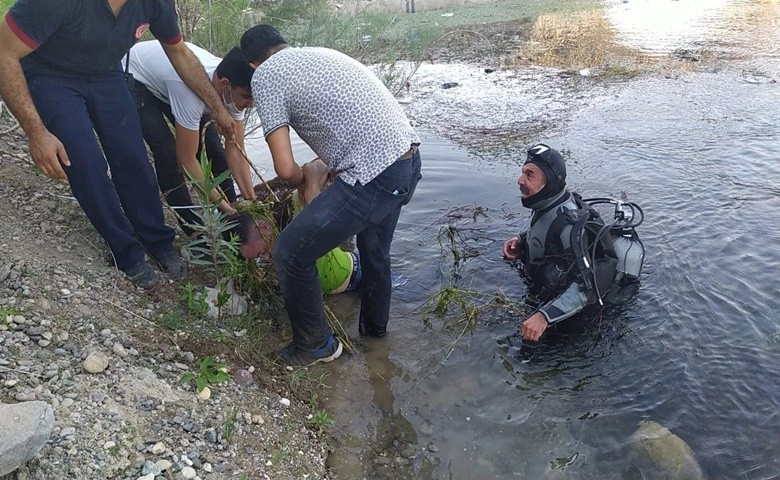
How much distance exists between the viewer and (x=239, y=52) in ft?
11.1

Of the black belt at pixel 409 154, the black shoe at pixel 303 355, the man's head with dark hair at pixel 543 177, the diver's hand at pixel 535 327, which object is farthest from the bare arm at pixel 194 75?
the diver's hand at pixel 535 327

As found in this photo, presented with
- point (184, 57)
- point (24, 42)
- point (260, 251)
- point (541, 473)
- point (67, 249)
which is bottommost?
point (541, 473)

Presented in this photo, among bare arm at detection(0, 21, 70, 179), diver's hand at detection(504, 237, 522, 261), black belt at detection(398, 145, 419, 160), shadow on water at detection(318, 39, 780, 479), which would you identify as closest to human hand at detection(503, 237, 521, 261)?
diver's hand at detection(504, 237, 522, 261)

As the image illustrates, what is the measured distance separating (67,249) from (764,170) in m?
7.05

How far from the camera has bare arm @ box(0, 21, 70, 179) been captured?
2881 millimetres

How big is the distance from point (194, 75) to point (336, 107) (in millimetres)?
1193

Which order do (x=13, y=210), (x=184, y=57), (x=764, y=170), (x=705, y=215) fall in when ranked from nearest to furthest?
(x=184, y=57) → (x=13, y=210) → (x=705, y=215) → (x=764, y=170)

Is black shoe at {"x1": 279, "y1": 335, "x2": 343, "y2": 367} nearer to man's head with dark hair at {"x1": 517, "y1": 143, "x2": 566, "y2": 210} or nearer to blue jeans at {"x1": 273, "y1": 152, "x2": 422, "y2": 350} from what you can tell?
blue jeans at {"x1": 273, "y1": 152, "x2": 422, "y2": 350}

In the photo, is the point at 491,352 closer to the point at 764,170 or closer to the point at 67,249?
the point at 67,249

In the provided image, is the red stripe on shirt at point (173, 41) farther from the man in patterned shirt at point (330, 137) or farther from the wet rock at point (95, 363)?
the wet rock at point (95, 363)

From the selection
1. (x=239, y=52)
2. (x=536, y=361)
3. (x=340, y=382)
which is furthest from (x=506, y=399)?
(x=239, y=52)

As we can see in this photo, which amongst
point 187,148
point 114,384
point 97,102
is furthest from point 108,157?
point 114,384

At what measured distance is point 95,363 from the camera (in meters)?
2.81

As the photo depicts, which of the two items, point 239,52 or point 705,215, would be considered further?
point 705,215
